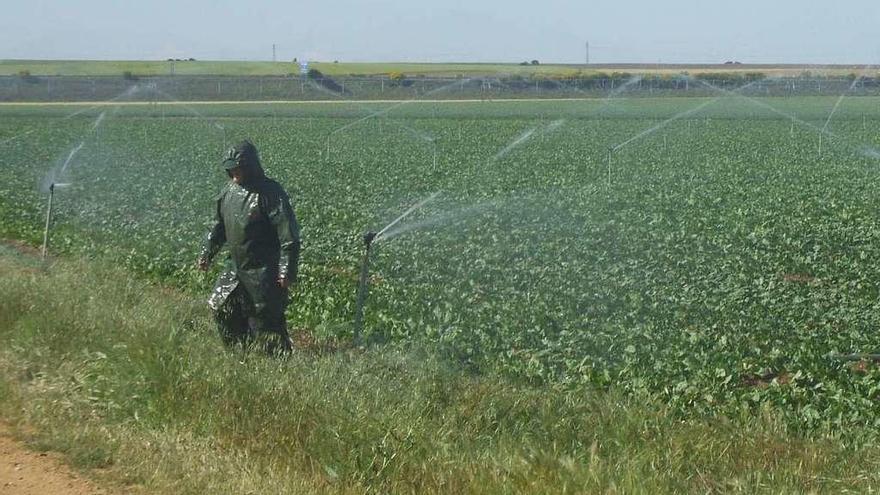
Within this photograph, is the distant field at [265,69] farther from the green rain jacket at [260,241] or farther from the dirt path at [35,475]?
the dirt path at [35,475]

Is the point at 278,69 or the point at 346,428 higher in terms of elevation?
the point at 278,69

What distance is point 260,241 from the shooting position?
329 inches

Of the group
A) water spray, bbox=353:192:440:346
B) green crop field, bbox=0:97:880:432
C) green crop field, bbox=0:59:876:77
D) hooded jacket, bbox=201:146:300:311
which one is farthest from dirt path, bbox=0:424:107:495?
green crop field, bbox=0:59:876:77

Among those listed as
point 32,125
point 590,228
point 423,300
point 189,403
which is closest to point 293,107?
point 32,125

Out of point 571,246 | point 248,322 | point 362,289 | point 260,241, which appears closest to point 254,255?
point 260,241

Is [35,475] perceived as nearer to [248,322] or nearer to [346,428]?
[346,428]

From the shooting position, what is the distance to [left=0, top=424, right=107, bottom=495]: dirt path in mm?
5746

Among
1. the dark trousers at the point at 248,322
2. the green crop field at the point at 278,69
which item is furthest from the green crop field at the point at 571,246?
the green crop field at the point at 278,69

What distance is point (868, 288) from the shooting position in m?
11.6

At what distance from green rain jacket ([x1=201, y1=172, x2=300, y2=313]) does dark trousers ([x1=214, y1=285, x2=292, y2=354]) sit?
4 cm

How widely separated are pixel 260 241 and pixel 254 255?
0.11 m

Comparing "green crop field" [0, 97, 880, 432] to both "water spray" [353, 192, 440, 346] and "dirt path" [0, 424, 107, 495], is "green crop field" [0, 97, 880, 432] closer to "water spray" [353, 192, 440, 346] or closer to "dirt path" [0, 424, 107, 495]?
"water spray" [353, 192, 440, 346]

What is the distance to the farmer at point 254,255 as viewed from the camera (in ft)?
26.8

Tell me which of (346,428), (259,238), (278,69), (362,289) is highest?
(278,69)
